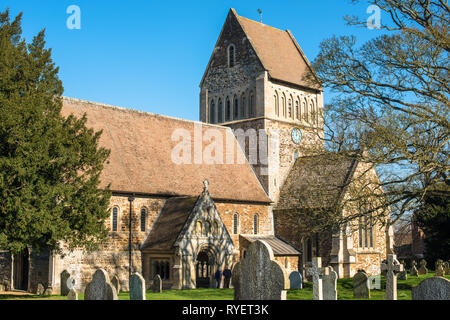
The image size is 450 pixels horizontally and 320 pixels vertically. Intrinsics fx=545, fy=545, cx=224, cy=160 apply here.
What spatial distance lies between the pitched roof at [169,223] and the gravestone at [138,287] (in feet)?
44.0

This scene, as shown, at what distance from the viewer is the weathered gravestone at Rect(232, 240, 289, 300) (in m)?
10.0

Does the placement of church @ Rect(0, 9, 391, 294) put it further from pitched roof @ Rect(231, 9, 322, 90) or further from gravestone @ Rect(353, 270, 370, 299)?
gravestone @ Rect(353, 270, 370, 299)

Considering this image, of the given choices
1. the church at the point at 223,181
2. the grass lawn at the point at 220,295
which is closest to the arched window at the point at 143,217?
the church at the point at 223,181

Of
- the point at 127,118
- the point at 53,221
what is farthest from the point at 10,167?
the point at 127,118

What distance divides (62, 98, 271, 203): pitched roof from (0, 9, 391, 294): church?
0.07 metres

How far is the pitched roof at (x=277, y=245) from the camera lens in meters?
32.1

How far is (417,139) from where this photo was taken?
17.9 metres

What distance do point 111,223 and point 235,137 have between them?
1281cm

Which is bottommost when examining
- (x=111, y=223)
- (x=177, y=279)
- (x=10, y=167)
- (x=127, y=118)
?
(x=177, y=279)

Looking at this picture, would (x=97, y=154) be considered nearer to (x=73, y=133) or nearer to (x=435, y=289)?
(x=73, y=133)

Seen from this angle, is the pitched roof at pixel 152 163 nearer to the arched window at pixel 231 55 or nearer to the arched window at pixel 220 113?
the arched window at pixel 220 113

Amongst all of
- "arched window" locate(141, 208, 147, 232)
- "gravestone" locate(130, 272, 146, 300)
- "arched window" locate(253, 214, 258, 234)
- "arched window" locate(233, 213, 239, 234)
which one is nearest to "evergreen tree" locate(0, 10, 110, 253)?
"arched window" locate(141, 208, 147, 232)

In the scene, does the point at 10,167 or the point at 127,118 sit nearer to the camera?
the point at 10,167

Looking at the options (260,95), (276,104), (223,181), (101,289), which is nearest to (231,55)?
(260,95)
